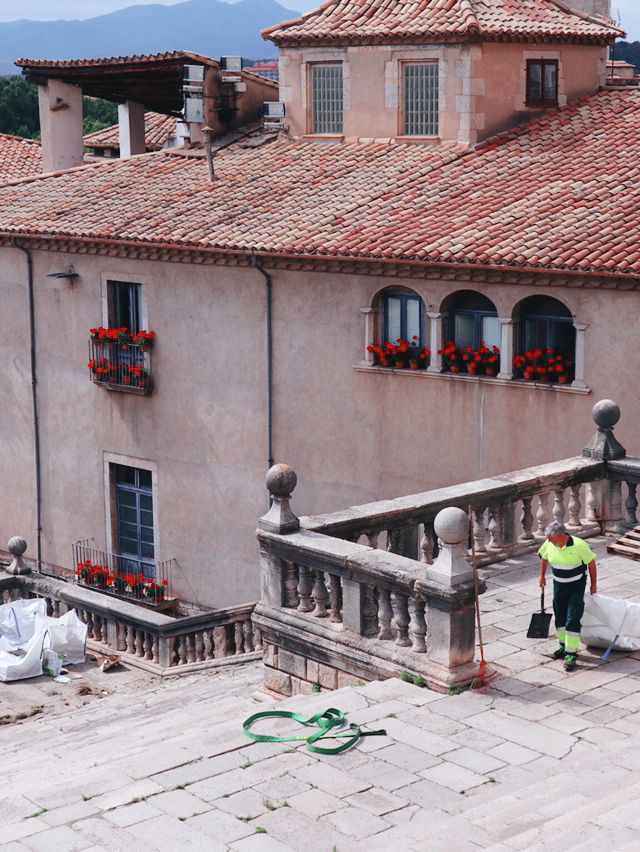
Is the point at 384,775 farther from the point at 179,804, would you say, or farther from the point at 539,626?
the point at 539,626

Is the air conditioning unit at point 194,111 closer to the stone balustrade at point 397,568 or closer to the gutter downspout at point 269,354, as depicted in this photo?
the gutter downspout at point 269,354

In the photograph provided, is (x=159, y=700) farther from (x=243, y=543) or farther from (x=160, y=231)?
(x=160, y=231)

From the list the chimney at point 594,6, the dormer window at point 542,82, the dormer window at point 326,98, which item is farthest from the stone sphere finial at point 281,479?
the chimney at point 594,6

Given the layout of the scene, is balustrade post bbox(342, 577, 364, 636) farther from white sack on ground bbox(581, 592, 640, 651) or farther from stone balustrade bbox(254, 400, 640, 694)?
white sack on ground bbox(581, 592, 640, 651)

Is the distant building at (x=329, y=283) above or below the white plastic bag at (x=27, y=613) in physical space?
above

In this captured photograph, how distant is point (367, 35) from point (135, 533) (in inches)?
389

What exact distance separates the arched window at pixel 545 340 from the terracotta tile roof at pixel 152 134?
16008 millimetres

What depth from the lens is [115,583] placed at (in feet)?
84.4

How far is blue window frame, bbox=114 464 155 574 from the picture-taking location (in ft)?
84.4

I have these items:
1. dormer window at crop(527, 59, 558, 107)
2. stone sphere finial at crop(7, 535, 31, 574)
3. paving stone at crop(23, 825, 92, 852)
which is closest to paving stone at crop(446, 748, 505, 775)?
paving stone at crop(23, 825, 92, 852)

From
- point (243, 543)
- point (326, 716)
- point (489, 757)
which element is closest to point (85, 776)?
point (326, 716)

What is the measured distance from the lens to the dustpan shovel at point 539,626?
39.7 feet

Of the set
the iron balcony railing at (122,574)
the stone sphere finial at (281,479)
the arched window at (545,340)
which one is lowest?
the iron balcony railing at (122,574)

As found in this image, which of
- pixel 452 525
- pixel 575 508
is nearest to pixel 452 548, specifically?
pixel 452 525
